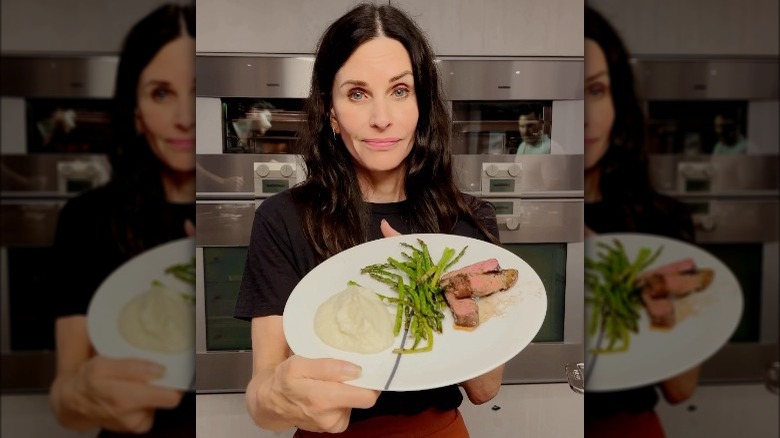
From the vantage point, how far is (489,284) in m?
1.44

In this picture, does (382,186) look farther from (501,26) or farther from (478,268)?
(501,26)

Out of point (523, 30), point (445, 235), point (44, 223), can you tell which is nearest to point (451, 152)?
point (445, 235)

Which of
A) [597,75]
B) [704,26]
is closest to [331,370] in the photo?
[597,75]

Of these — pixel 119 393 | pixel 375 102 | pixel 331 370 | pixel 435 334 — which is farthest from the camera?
pixel 119 393

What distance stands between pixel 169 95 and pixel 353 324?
800 mm

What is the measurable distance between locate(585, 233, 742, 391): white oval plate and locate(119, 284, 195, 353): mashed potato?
3.74 feet

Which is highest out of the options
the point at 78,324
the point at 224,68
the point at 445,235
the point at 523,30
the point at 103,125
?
the point at 523,30

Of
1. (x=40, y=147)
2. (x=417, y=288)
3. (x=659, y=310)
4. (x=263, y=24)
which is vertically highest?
(x=263, y=24)

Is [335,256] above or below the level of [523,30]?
below

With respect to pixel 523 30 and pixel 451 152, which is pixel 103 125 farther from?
pixel 523 30

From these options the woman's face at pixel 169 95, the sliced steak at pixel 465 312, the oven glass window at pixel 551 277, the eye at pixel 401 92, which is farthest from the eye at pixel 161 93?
the oven glass window at pixel 551 277

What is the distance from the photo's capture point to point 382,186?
161 cm

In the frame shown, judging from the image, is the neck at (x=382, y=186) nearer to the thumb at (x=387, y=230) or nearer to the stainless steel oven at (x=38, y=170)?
the thumb at (x=387, y=230)

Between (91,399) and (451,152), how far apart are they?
1.16 meters
